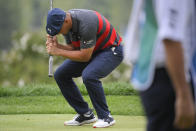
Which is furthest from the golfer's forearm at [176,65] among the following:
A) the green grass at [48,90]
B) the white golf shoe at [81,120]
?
the green grass at [48,90]

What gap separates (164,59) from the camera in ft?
6.38

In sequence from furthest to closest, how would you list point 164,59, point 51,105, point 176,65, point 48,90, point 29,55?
1. point 29,55
2. point 48,90
3. point 51,105
4. point 164,59
5. point 176,65

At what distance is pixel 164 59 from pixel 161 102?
19cm

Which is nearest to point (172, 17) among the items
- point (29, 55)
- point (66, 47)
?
point (66, 47)

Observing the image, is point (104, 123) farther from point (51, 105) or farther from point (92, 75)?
point (51, 105)

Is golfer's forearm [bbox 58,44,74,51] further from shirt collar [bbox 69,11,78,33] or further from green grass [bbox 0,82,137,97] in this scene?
green grass [bbox 0,82,137,97]

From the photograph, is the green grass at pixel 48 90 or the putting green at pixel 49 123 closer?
the putting green at pixel 49 123

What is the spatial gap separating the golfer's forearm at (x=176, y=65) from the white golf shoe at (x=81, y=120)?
3618mm

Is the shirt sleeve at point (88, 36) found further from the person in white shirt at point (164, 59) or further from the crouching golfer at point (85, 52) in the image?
the person in white shirt at point (164, 59)

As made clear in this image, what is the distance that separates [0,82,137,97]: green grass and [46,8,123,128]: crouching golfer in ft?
7.01

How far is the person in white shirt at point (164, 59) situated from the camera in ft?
6.05

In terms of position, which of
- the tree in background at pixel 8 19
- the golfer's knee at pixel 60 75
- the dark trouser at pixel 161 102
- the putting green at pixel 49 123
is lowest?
the tree in background at pixel 8 19

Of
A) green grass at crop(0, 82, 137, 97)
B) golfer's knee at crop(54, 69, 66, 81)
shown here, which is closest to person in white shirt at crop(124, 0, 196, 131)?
golfer's knee at crop(54, 69, 66, 81)

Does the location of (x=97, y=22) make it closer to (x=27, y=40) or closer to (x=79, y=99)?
(x=79, y=99)
